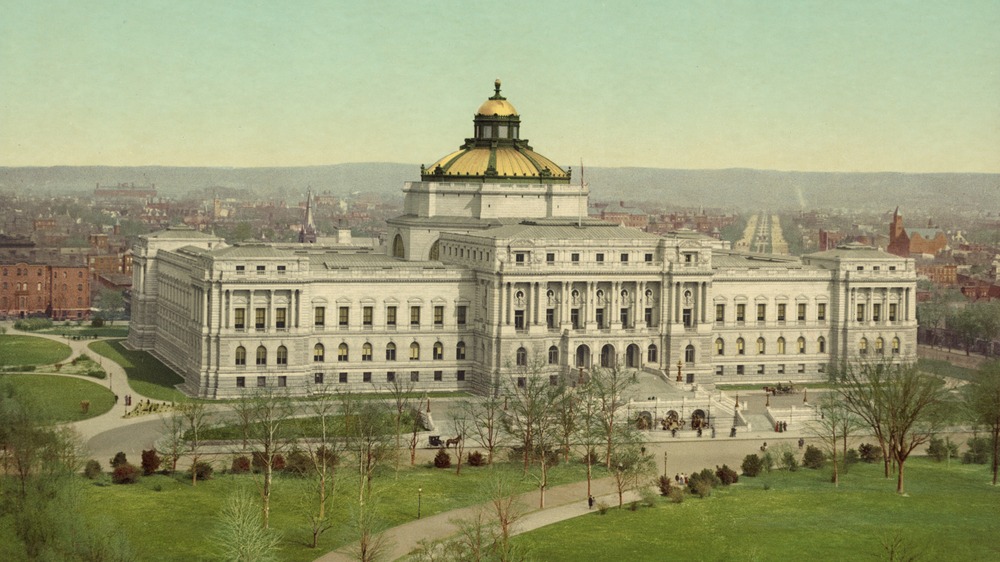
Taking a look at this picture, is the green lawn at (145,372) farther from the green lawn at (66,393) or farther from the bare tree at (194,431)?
the bare tree at (194,431)

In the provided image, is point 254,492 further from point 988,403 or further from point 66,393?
point 988,403

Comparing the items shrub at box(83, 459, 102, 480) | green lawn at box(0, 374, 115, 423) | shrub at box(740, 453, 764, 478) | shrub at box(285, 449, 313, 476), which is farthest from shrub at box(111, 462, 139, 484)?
shrub at box(740, 453, 764, 478)

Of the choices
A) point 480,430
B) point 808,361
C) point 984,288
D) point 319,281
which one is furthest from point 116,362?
point 984,288

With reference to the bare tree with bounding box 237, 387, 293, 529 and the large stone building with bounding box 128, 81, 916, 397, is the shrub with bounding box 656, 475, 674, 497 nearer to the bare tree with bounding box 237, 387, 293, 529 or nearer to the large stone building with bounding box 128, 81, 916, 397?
the bare tree with bounding box 237, 387, 293, 529

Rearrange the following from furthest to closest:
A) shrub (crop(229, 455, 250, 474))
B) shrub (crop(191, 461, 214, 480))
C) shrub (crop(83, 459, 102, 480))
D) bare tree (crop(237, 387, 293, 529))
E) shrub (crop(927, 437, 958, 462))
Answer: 1. shrub (crop(927, 437, 958, 462))
2. shrub (crop(229, 455, 250, 474))
3. shrub (crop(191, 461, 214, 480))
4. shrub (crop(83, 459, 102, 480))
5. bare tree (crop(237, 387, 293, 529))

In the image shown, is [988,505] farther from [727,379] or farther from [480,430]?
[727,379]

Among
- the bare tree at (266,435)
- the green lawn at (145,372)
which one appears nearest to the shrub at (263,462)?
the bare tree at (266,435)
